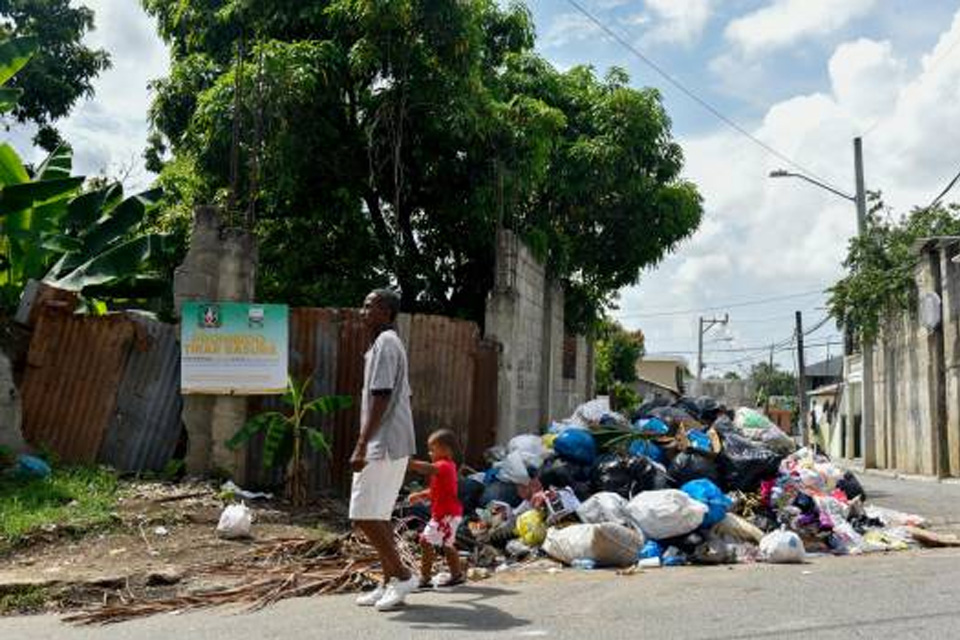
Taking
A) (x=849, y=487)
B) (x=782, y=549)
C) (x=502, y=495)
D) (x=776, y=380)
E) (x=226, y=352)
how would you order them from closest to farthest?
(x=782, y=549), (x=226, y=352), (x=502, y=495), (x=849, y=487), (x=776, y=380)

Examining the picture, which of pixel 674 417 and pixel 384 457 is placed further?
pixel 674 417

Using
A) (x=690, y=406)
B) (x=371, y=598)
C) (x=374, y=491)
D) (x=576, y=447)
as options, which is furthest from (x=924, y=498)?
(x=374, y=491)

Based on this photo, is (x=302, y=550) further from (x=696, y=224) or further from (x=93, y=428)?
(x=696, y=224)

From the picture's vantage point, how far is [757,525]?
847cm

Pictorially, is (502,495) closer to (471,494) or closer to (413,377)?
(471,494)

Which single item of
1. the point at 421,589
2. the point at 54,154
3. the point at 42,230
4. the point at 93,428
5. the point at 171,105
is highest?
the point at 171,105

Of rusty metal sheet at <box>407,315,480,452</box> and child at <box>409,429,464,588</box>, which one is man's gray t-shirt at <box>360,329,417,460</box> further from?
rusty metal sheet at <box>407,315,480,452</box>

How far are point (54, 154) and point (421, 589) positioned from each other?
7.92 meters

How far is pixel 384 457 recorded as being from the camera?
5.55m

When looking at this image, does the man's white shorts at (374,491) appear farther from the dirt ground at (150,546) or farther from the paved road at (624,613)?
the dirt ground at (150,546)

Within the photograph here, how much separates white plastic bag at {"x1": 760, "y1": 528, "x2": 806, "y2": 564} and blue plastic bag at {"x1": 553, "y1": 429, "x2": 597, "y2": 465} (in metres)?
2.02

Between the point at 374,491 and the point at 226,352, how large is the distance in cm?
358

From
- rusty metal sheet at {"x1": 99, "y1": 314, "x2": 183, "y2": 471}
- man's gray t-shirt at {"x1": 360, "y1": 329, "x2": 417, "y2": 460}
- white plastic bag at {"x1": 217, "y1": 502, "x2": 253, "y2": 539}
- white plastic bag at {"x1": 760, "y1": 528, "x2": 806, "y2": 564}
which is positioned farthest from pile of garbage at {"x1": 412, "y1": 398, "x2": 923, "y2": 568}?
rusty metal sheet at {"x1": 99, "y1": 314, "x2": 183, "y2": 471}

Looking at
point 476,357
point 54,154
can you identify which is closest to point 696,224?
point 476,357
